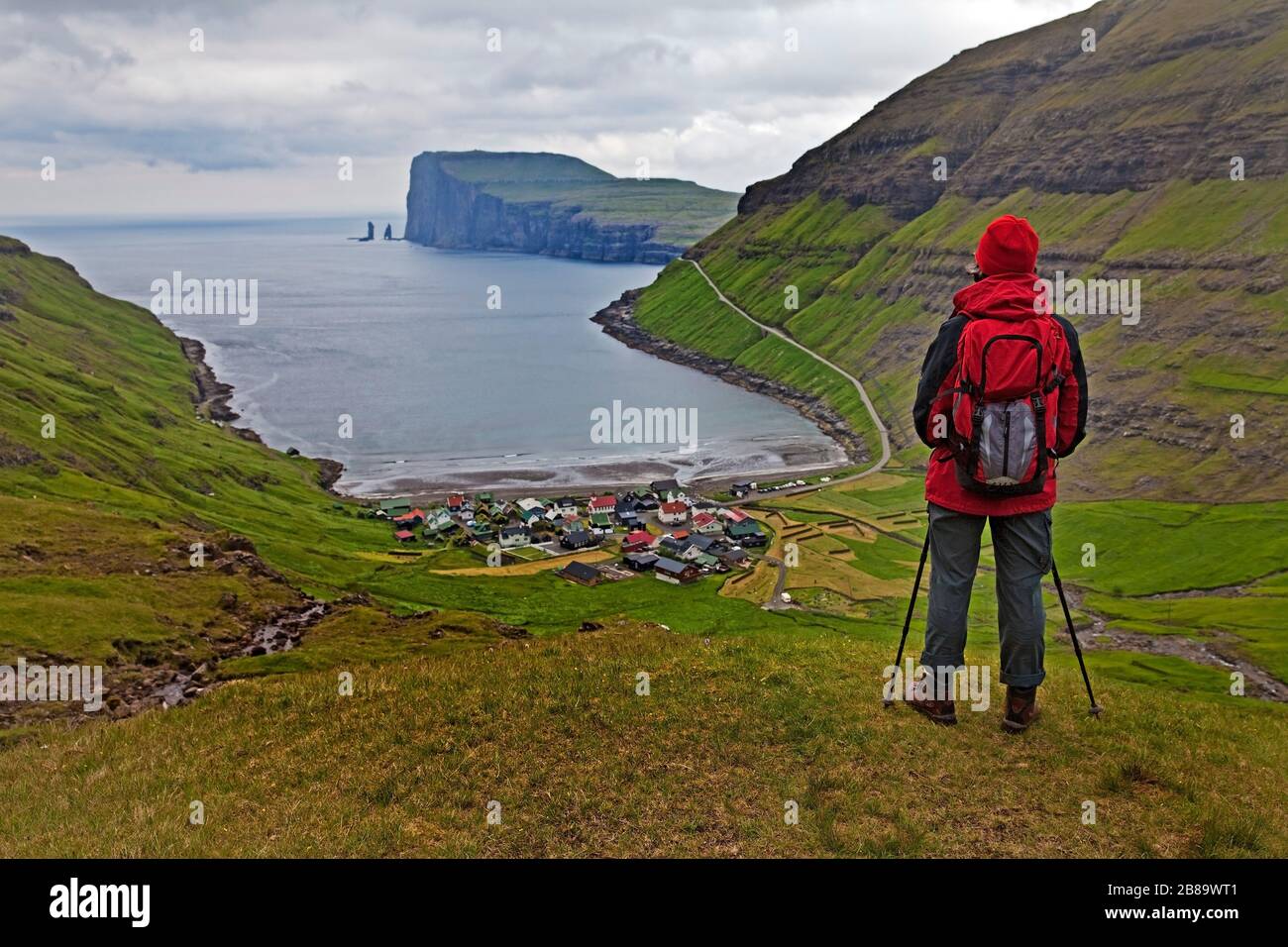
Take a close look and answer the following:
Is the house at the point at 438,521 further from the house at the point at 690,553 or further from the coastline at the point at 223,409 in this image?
the house at the point at 690,553

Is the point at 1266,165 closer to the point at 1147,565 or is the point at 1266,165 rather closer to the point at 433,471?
the point at 1147,565

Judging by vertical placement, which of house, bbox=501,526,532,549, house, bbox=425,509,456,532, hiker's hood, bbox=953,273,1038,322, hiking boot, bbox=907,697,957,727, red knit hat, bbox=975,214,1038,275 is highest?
red knit hat, bbox=975,214,1038,275

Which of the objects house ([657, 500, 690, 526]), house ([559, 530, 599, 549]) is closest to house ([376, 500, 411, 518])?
house ([559, 530, 599, 549])

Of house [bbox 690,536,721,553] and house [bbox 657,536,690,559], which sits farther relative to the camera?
house [bbox 690,536,721,553]

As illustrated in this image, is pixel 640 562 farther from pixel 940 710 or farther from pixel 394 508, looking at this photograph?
pixel 940 710

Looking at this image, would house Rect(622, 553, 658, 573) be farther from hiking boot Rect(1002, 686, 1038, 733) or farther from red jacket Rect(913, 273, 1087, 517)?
red jacket Rect(913, 273, 1087, 517)

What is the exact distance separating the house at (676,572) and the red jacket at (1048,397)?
269 feet

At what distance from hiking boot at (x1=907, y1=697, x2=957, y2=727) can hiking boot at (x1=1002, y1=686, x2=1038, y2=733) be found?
65cm

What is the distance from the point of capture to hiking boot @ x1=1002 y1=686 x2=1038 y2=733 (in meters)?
11.6

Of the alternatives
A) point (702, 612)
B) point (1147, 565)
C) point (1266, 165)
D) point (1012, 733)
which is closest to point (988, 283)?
point (1012, 733)

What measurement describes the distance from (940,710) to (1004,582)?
2052mm

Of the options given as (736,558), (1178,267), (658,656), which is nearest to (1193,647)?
(736,558)

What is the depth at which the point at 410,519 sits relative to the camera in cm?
10806

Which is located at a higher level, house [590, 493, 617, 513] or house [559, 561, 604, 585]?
house [590, 493, 617, 513]
